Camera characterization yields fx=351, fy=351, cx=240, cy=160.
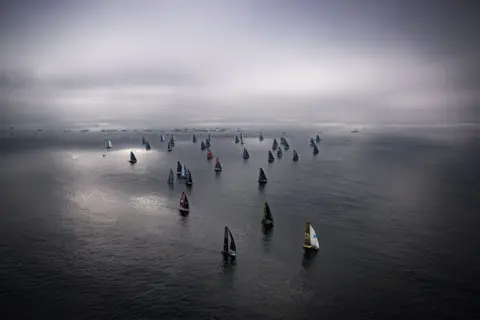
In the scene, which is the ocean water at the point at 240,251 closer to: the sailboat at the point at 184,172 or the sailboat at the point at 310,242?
the sailboat at the point at 310,242

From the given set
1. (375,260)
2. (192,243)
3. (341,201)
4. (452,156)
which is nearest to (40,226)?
(192,243)

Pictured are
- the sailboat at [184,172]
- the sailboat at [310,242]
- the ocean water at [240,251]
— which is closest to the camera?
the ocean water at [240,251]

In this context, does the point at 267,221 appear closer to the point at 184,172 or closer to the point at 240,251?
the point at 240,251

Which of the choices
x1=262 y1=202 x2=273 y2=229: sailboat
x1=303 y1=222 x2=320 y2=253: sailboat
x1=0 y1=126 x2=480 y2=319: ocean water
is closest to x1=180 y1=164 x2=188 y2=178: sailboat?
x1=0 y1=126 x2=480 y2=319: ocean water

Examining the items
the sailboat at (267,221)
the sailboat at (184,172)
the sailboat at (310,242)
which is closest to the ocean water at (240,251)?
the sailboat at (267,221)

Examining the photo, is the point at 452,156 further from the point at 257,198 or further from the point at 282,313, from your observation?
the point at 282,313

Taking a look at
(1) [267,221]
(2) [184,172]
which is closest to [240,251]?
(1) [267,221]

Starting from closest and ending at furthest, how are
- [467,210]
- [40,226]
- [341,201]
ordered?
1. [40,226]
2. [467,210]
3. [341,201]

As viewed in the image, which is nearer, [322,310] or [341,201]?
[322,310]

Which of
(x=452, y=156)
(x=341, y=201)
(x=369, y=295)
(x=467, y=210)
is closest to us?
(x=369, y=295)
